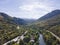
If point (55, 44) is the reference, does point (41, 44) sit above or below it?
below

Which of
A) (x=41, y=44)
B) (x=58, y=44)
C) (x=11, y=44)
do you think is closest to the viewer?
(x=11, y=44)

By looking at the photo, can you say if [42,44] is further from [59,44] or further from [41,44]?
[59,44]

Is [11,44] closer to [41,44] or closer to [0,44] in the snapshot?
[0,44]

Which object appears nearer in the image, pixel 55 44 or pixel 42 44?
pixel 55 44

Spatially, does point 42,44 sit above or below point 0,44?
below

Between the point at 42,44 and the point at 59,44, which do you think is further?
the point at 42,44

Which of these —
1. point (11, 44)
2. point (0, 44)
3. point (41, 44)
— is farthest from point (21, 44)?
point (41, 44)

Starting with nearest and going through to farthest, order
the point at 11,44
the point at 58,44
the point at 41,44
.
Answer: the point at 11,44 < the point at 58,44 < the point at 41,44

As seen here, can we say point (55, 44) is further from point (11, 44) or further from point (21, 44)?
point (11, 44)

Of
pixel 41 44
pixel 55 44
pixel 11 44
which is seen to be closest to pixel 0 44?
pixel 11 44
